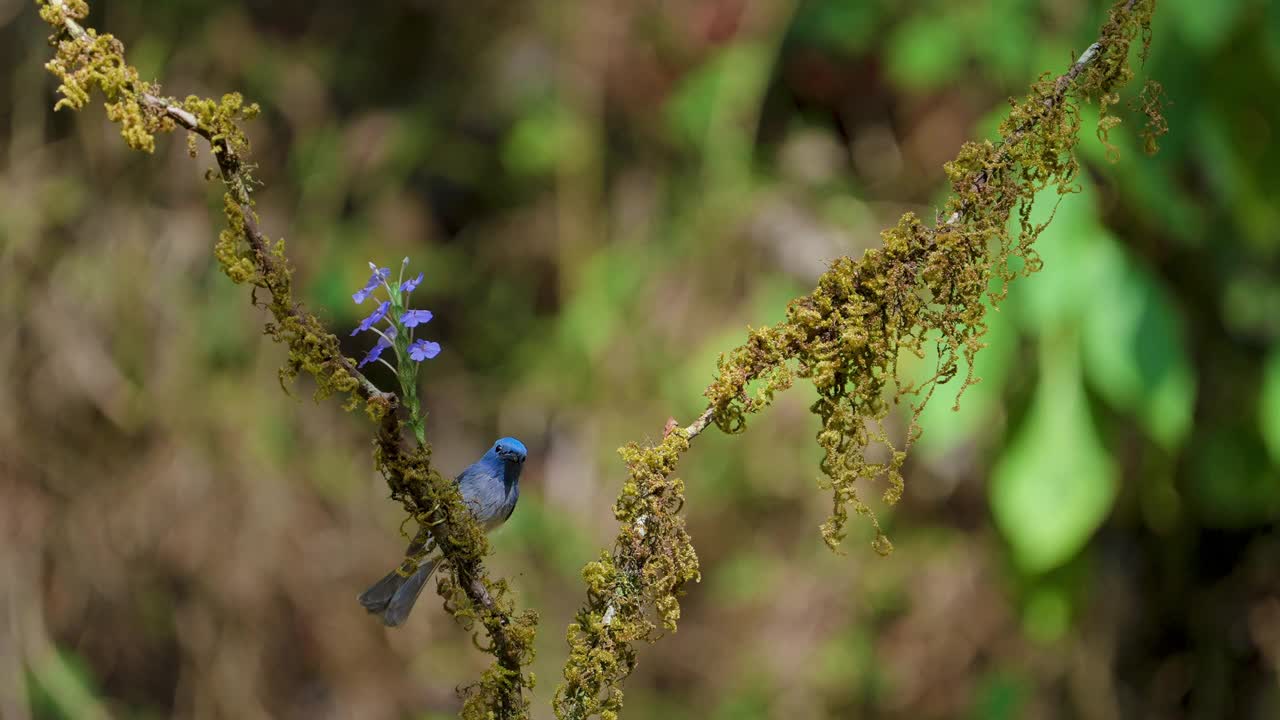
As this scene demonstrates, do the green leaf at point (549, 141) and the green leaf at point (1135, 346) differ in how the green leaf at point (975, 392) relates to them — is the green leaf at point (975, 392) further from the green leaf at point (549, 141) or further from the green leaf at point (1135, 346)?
the green leaf at point (549, 141)

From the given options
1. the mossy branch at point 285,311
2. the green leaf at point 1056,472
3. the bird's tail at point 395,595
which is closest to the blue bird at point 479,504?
the bird's tail at point 395,595

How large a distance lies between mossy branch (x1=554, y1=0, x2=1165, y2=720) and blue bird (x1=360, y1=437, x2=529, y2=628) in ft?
1.17

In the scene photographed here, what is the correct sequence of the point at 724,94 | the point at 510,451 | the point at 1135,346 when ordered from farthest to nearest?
the point at 724,94 < the point at 1135,346 < the point at 510,451

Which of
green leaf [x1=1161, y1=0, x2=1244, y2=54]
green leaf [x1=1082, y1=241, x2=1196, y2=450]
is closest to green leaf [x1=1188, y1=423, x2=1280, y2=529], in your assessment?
green leaf [x1=1082, y1=241, x2=1196, y2=450]

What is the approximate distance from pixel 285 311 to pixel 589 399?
3.65 meters

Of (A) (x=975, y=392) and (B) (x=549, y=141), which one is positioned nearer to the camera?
(A) (x=975, y=392)

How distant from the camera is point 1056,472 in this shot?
10.0 ft

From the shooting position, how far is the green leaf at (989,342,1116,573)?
9.97 feet

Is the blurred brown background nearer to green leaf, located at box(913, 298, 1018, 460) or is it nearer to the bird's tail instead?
green leaf, located at box(913, 298, 1018, 460)

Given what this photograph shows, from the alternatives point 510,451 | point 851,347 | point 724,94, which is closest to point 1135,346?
point 724,94

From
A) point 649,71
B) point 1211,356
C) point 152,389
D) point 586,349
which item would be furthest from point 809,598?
point 152,389

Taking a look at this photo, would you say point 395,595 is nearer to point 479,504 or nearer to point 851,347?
point 479,504

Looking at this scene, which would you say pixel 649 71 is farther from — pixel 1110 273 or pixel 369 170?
pixel 1110 273

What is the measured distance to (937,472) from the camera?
13.4ft
